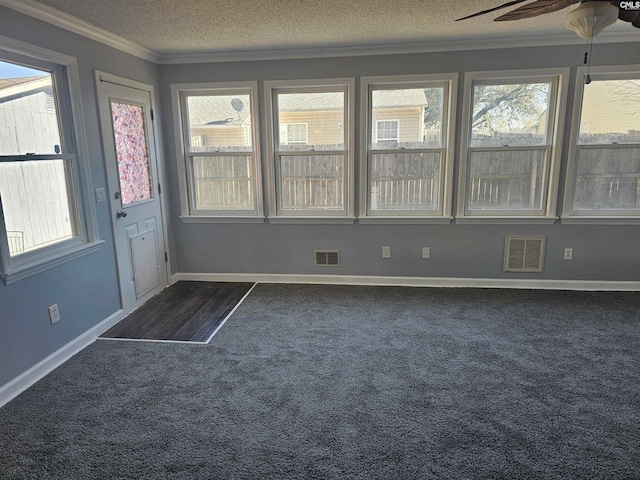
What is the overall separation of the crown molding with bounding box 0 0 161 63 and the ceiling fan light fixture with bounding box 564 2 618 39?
10.4 ft

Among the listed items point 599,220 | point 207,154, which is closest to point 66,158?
point 207,154

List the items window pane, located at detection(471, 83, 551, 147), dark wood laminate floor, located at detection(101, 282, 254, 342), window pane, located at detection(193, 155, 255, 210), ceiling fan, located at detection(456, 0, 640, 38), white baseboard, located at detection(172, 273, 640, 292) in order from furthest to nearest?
1. window pane, located at detection(193, 155, 255, 210)
2. white baseboard, located at detection(172, 273, 640, 292)
3. window pane, located at detection(471, 83, 551, 147)
4. dark wood laminate floor, located at detection(101, 282, 254, 342)
5. ceiling fan, located at detection(456, 0, 640, 38)

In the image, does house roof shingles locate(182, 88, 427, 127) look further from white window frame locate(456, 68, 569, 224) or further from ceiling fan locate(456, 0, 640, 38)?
ceiling fan locate(456, 0, 640, 38)

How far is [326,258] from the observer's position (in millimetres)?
4516

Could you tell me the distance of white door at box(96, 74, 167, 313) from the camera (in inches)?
139

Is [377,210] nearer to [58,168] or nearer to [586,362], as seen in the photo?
[586,362]

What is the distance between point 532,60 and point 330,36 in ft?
6.29

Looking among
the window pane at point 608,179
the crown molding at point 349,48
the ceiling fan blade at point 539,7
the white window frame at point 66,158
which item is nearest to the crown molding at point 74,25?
the crown molding at point 349,48

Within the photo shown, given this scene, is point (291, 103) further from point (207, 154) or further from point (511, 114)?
point (511, 114)

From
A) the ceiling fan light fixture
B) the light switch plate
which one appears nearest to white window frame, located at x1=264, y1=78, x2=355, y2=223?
the light switch plate

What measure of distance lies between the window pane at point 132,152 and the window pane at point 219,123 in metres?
0.55

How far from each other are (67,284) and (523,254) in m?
4.17

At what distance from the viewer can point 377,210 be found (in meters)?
4.36

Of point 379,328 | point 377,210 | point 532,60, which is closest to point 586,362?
point 379,328
